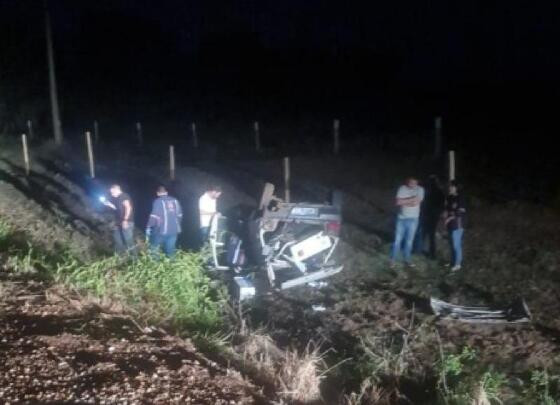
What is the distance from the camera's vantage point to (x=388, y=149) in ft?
74.1

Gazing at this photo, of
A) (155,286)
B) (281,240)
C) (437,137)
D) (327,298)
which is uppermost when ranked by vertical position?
(437,137)

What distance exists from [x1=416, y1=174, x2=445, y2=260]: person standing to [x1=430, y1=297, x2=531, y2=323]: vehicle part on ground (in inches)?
97.6

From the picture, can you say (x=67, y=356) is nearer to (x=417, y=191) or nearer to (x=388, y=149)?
(x=417, y=191)

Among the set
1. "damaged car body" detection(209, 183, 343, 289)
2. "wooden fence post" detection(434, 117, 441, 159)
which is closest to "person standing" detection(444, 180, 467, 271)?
"damaged car body" detection(209, 183, 343, 289)

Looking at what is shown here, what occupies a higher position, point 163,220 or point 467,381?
point 163,220

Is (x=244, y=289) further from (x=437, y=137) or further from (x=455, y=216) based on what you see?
(x=437, y=137)

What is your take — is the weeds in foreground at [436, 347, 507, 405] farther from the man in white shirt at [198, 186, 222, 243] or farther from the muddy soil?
the man in white shirt at [198, 186, 222, 243]

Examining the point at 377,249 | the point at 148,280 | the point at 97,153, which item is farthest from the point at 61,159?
the point at 148,280

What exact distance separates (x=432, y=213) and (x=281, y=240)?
9.67ft

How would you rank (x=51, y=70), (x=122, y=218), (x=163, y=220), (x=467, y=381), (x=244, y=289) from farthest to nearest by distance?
1. (x=51, y=70)
2. (x=122, y=218)
3. (x=163, y=220)
4. (x=244, y=289)
5. (x=467, y=381)

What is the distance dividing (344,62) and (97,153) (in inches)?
1016

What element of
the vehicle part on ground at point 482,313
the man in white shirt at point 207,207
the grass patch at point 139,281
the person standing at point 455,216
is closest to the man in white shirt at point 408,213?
the person standing at point 455,216

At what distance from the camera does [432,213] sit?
41.5 ft

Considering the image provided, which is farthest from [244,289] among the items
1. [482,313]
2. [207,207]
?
[482,313]
